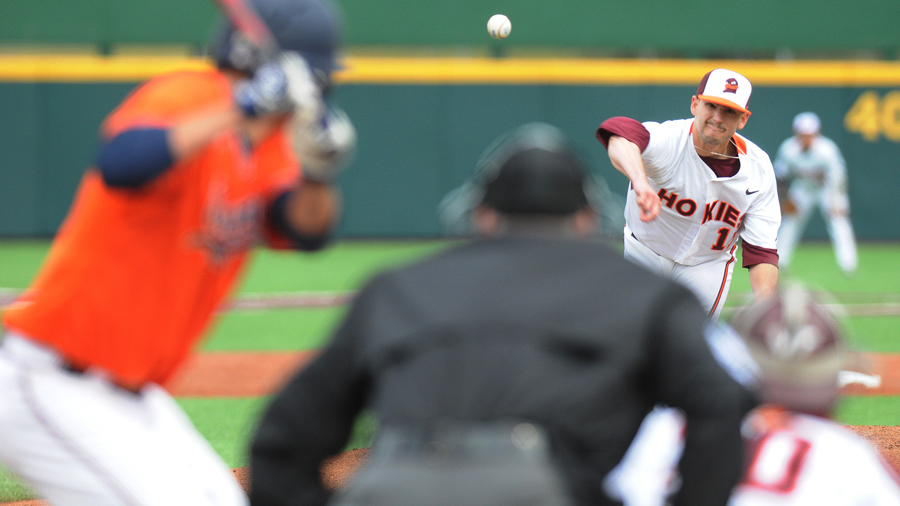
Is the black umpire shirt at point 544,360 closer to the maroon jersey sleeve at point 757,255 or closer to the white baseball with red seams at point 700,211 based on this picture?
the maroon jersey sleeve at point 757,255

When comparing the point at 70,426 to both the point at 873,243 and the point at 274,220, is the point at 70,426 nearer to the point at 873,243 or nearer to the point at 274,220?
the point at 274,220

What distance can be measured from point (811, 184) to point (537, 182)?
43.1 ft

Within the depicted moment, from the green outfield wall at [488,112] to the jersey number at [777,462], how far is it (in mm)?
15160

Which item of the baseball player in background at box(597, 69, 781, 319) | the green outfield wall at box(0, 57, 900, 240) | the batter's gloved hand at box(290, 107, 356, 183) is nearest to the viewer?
the batter's gloved hand at box(290, 107, 356, 183)

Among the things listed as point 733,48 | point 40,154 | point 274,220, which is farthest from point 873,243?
point 274,220

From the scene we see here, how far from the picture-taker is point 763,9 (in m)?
17.6

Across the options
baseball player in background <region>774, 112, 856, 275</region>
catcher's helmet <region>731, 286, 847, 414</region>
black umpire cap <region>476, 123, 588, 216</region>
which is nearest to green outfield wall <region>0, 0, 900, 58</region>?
baseball player in background <region>774, 112, 856, 275</region>

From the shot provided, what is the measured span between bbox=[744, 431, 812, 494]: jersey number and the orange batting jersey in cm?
131

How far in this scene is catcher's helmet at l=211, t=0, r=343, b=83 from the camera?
8.07ft

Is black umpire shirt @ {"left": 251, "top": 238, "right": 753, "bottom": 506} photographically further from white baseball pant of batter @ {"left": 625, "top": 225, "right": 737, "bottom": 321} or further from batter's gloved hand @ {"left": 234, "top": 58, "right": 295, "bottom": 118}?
white baseball pant of batter @ {"left": 625, "top": 225, "right": 737, "bottom": 321}

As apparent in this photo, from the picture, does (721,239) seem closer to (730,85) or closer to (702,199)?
(702,199)

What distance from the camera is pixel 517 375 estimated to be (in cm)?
175

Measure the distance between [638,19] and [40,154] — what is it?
1072 centimetres

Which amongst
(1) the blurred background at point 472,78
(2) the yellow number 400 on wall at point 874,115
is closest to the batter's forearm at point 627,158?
(1) the blurred background at point 472,78
